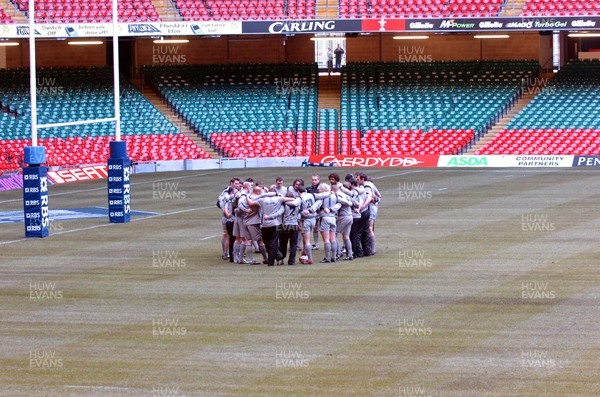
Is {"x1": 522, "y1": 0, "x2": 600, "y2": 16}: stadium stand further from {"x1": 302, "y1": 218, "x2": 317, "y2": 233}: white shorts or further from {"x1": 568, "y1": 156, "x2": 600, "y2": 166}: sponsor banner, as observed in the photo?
{"x1": 302, "y1": 218, "x2": 317, "y2": 233}: white shorts

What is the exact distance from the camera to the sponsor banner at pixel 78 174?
154ft

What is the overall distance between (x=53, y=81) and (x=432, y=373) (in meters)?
48.7

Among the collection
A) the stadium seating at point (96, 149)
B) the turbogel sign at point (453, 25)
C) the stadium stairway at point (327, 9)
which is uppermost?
the stadium stairway at point (327, 9)

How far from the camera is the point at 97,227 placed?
3022 cm

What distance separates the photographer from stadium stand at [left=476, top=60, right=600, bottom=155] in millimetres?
53656

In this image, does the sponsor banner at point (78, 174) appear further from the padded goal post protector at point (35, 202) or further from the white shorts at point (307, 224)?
the white shorts at point (307, 224)

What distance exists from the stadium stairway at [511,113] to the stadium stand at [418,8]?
16.4 feet

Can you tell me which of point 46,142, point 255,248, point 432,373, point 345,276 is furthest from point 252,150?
point 432,373

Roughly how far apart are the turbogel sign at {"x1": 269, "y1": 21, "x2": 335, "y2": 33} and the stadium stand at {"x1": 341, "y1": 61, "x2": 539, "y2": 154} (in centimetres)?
553

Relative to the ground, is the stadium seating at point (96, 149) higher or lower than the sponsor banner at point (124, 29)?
lower

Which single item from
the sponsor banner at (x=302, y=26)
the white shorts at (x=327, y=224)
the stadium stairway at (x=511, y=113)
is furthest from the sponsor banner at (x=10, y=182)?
the white shorts at (x=327, y=224)

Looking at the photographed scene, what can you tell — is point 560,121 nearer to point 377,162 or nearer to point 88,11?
point 377,162

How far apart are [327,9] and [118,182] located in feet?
92.8

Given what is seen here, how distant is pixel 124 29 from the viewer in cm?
5403
